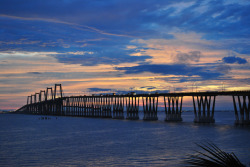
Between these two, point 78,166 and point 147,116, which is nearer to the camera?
point 78,166

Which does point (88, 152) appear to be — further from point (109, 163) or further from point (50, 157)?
point (109, 163)

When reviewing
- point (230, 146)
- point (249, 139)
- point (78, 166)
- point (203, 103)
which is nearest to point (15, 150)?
point (78, 166)

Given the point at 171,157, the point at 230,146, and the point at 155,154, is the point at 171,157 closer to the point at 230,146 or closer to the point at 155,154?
the point at 155,154

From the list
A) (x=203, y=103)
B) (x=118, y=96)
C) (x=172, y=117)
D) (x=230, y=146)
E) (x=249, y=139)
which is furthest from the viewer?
(x=118, y=96)

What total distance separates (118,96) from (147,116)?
98.5 ft

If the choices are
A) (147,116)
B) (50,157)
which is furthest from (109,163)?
(147,116)

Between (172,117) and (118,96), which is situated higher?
(118,96)

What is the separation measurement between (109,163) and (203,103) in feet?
244

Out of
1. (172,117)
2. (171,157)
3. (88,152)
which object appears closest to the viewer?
(171,157)

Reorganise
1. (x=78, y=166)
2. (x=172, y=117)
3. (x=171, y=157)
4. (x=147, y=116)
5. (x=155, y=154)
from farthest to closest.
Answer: (x=147, y=116) → (x=172, y=117) → (x=155, y=154) → (x=171, y=157) → (x=78, y=166)

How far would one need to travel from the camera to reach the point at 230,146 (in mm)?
46625

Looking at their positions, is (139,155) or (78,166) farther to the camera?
(139,155)

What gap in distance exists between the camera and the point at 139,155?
38844 mm

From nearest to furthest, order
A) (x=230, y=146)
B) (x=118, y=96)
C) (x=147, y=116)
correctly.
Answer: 1. (x=230, y=146)
2. (x=147, y=116)
3. (x=118, y=96)
